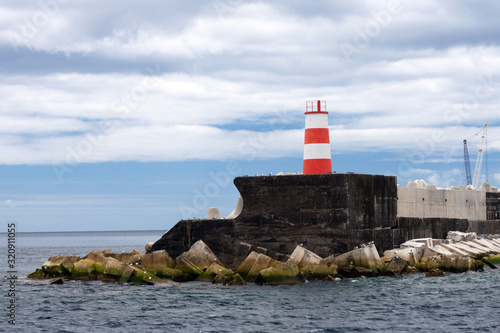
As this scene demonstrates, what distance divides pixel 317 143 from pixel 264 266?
6342 mm

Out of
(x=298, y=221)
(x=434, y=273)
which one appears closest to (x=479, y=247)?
(x=434, y=273)

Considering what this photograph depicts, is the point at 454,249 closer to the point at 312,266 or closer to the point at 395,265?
the point at 395,265

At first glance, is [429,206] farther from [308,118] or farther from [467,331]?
[467,331]

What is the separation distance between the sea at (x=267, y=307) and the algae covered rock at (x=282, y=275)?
29 cm

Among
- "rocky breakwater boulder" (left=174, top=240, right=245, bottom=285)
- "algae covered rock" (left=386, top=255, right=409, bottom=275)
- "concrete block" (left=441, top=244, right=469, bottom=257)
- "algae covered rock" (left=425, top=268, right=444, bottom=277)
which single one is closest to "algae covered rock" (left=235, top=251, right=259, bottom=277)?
"rocky breakwater boulder" (left=174, top=240, right=245, bottom=285)

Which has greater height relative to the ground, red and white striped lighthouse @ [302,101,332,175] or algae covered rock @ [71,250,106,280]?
red and white striped lighthouse @ [302,101,332,175]

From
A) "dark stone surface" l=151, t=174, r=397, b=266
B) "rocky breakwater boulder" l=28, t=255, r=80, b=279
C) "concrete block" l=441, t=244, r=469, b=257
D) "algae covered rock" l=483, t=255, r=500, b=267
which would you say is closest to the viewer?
"dark stone surface" l=151, t=174, r=397, b=266

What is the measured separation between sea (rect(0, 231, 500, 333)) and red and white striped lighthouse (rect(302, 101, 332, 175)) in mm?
5258

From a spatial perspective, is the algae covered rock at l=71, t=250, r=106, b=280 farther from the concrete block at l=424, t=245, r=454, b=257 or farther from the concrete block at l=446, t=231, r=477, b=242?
the concrete block at l=446, t=231, r=477, b=242

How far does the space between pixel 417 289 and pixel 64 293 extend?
11950mm

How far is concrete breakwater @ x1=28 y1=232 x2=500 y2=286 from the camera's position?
2491 cm

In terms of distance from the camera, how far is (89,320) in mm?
20203

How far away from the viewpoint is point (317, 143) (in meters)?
29.1

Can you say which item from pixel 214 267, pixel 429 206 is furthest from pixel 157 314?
pixel 429 206
